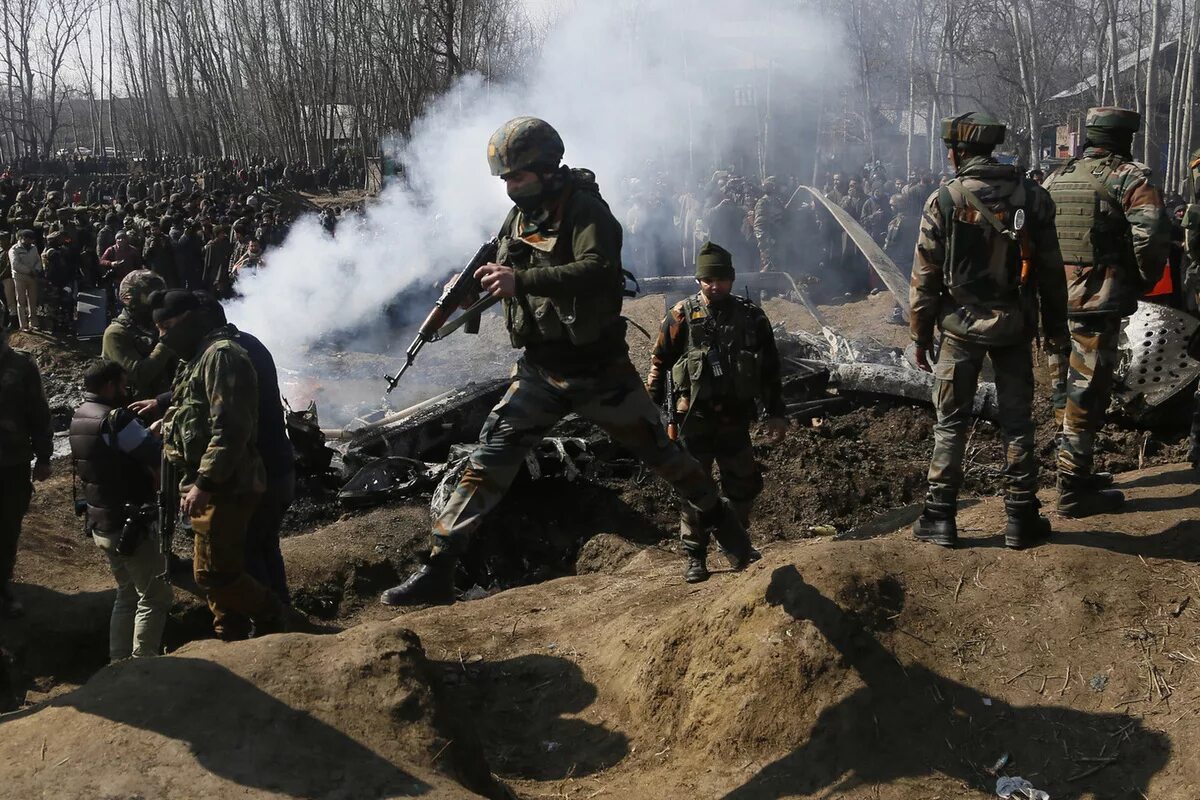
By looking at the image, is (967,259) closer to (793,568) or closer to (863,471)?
(793,568)

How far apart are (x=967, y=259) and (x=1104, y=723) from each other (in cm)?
183

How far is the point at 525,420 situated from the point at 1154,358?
5.48m

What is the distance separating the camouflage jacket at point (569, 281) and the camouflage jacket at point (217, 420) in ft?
3.79

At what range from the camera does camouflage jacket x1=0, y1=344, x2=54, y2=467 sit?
6.03 metres

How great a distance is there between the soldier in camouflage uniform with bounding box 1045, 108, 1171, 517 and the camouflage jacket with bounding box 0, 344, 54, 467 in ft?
17.2

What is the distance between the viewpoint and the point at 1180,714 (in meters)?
3.72

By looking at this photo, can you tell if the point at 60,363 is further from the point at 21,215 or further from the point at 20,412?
the point at 20,412

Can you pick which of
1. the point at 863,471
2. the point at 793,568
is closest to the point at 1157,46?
the point at 863,471

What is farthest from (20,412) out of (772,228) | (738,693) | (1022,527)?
(772,228)

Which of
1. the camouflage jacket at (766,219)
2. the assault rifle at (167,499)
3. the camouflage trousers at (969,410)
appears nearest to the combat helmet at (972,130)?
the camouflage trousers at (969,410)

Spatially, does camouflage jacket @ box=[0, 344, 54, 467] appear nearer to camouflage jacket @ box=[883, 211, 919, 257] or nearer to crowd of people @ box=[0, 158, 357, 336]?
crowd of people @ box=[0, 158, 357, 336]

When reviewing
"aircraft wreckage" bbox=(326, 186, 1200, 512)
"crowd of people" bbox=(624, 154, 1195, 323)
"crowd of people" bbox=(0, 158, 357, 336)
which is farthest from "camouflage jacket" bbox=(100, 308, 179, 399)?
"crowd of people" bbox=(624, 154, 1195, 323)

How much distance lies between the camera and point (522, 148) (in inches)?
163

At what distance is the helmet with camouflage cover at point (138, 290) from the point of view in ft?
22.4
